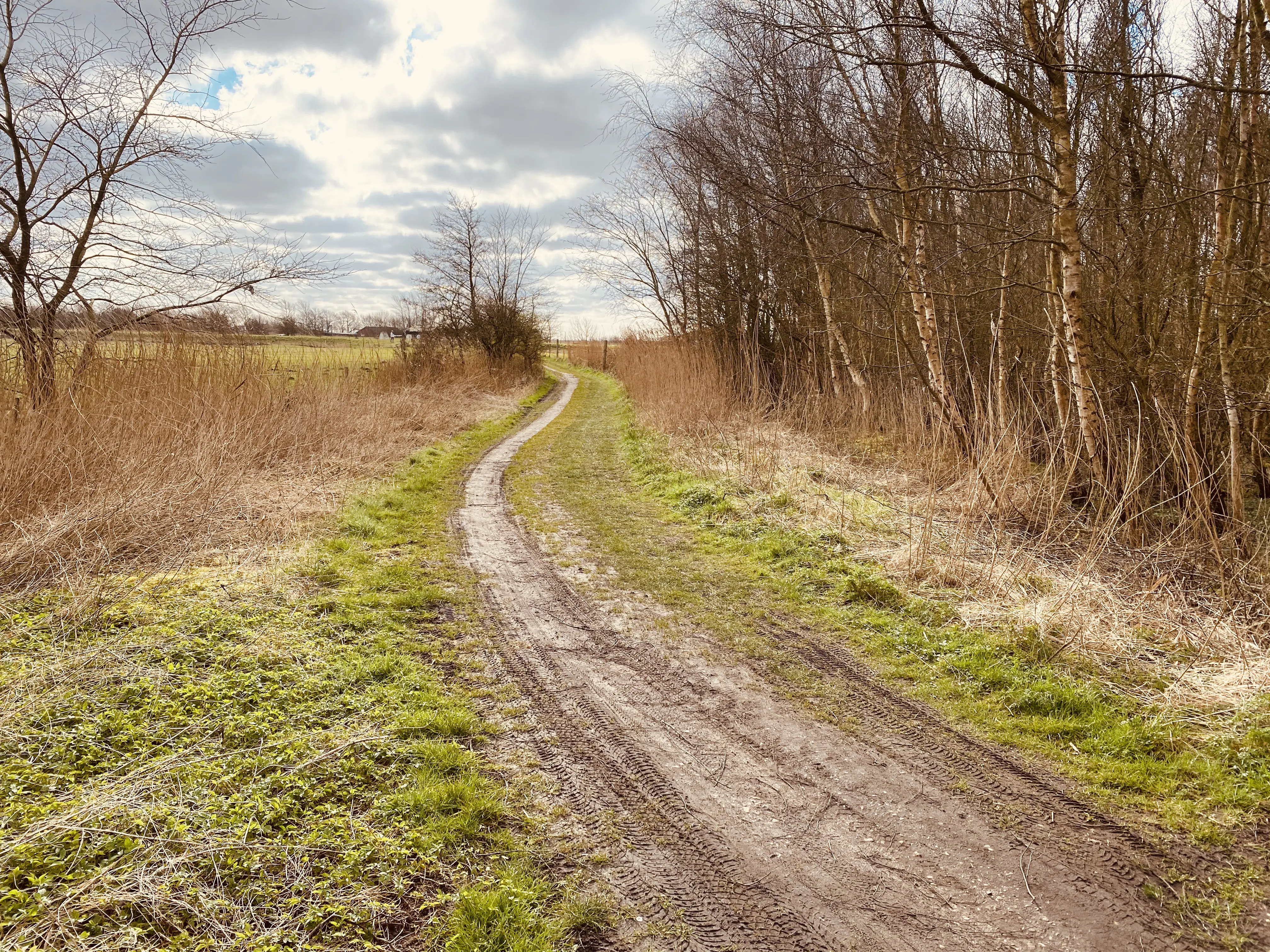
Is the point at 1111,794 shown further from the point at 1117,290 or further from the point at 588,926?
the point at 1117,290

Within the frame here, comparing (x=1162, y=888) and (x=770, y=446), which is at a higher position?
(x=770, y=446)

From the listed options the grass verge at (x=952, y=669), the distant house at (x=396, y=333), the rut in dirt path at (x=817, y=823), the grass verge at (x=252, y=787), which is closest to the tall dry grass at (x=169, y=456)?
the grass verge at (x=252, y=787)

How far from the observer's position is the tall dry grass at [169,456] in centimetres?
550

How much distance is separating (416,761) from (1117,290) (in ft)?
33.4

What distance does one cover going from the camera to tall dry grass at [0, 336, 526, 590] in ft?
18.0

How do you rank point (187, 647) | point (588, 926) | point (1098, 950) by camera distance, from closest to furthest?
point (1098, 950) → point (588, 926) → point (187, 647)

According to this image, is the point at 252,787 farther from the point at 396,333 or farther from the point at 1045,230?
the point at 396,333

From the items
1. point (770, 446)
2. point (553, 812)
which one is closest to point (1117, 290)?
point (770, 446)

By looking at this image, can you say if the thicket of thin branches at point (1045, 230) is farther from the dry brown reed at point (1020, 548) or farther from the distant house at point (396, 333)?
the distant house at point (396, 333)

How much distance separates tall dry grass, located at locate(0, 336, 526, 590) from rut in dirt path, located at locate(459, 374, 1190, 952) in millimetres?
3856

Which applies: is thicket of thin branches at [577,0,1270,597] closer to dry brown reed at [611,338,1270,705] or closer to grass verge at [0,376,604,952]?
dry brown reed at [611,338,1270,705]

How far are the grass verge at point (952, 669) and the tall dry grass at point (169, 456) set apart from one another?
3452 mm

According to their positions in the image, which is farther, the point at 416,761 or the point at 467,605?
the point at 467,605

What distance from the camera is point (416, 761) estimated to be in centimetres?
343
